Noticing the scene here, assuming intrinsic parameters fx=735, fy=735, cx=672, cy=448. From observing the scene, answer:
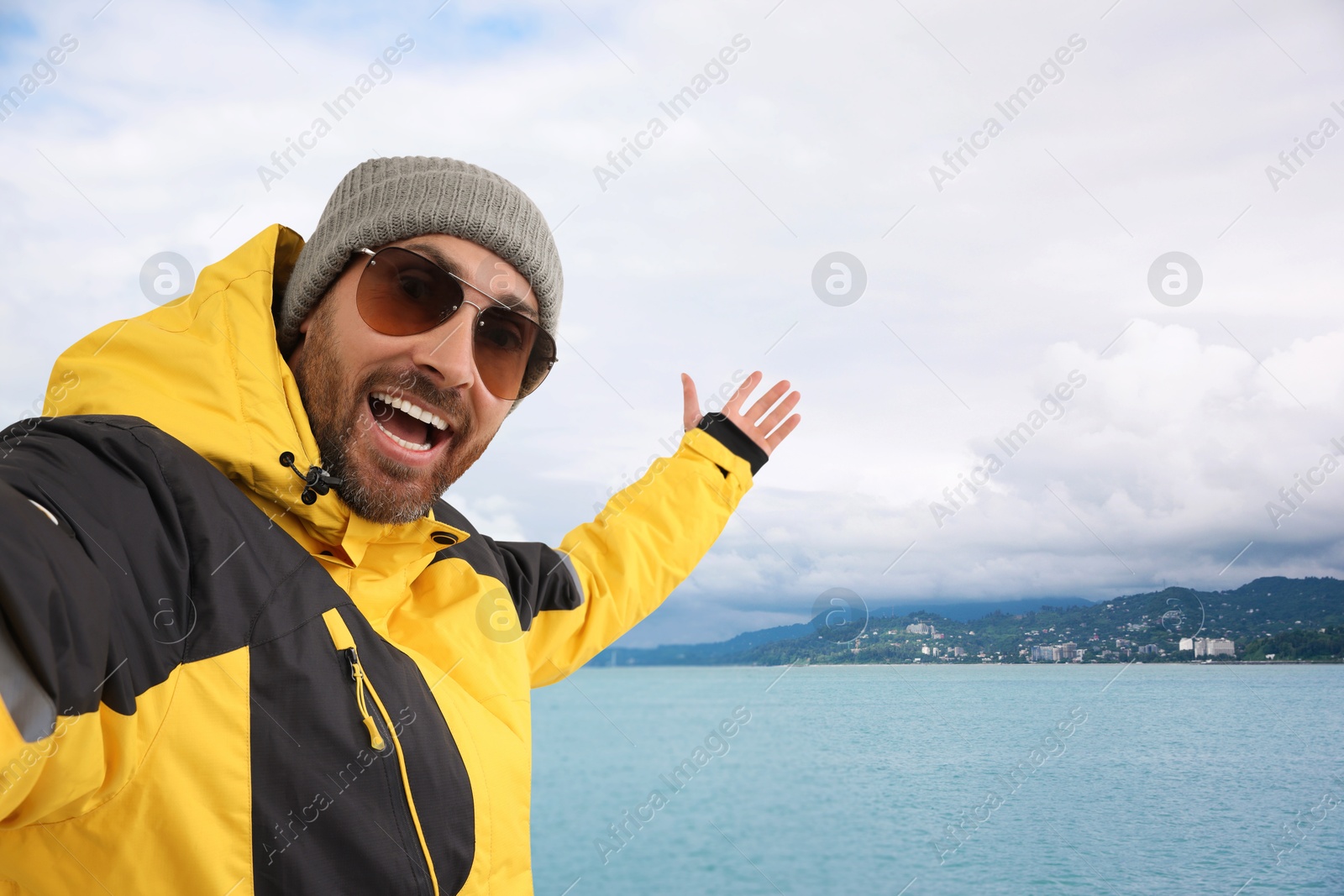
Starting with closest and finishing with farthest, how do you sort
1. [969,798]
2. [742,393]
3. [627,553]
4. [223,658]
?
[223,658] → [627,553] → [742,393] → [969,798]

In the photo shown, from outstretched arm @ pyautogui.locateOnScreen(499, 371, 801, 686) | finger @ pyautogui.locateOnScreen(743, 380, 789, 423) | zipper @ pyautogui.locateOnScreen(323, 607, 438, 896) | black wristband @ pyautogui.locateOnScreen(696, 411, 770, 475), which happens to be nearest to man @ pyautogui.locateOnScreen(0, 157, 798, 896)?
zipper @ pyautogui.locateOnScreen(323, 607, 438, 896)

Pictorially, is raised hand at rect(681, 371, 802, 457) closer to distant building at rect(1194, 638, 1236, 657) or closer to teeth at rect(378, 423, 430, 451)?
teeth at rect(378, 423, 430, 451)

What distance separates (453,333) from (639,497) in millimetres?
998

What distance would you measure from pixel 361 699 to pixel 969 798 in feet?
126

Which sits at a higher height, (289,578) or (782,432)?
(782,432)

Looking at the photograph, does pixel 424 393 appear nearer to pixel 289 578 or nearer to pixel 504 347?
pixel 504 347

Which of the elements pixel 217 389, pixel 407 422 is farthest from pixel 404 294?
pixel 217 389

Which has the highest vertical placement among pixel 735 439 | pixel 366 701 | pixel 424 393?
pixel 735 439

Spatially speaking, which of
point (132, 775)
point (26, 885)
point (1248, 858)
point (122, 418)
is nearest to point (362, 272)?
point (122, 418)

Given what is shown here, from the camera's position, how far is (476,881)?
52.4 inches

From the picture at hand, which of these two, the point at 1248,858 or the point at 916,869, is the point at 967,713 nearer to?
the point at 1248,858

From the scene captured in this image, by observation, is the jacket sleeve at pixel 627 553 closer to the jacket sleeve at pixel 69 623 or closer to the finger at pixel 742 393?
the finger at pixel 742 393

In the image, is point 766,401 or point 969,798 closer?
point 766,401

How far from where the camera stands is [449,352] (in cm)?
161
